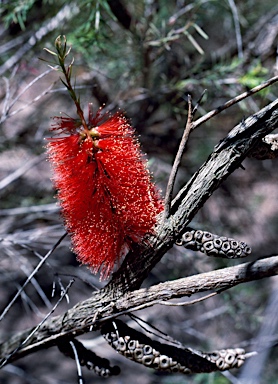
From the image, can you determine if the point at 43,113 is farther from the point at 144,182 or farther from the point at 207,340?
the point at 144,182

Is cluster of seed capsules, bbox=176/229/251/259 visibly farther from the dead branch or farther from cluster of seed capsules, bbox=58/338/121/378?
cluster of seed capsules, bbox=58/338/121/378

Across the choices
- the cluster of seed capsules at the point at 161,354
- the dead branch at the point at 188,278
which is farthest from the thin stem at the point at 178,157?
the cluster of seed capsules at the point at 161,354

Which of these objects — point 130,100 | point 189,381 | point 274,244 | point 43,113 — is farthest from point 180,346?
point 274,244

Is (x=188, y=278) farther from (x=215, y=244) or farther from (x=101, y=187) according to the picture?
(x=101, y=187)

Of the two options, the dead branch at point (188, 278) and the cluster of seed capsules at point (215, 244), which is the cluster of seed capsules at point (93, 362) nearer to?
the dead branch at point (188, 278)

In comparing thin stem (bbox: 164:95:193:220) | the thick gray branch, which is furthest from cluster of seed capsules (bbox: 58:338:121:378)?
thin stem (bbox: 164:95:193:220)
